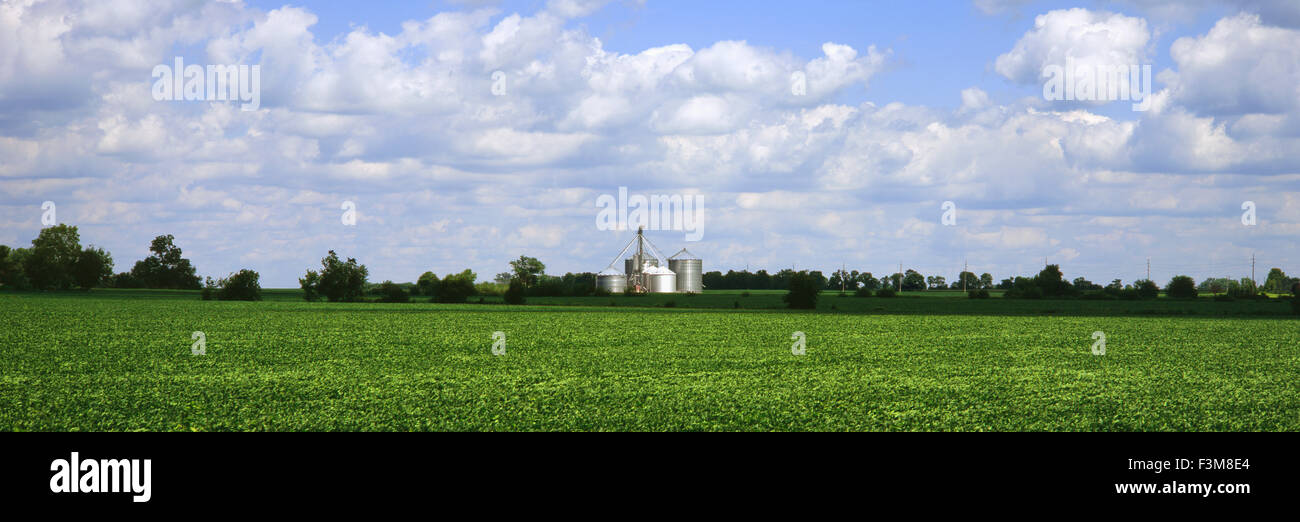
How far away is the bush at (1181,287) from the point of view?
75.8m

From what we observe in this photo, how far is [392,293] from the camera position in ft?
210

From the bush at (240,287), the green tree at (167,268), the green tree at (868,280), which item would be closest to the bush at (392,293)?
the bush at (240,287)

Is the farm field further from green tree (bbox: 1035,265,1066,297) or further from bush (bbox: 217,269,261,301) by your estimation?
green tree (bbox: 1035,265,1066,297)

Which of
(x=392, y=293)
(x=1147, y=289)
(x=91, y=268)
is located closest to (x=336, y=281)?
(x=392, y=293)

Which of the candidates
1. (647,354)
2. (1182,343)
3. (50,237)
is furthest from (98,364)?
(50,237)

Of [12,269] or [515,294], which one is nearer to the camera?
[515,294]

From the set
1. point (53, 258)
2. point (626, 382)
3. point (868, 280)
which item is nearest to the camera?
point (626, 382)

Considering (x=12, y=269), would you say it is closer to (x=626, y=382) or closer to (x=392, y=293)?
(x=392, y=293)

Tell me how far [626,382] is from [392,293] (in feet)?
178

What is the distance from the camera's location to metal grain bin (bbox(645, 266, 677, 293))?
331ft

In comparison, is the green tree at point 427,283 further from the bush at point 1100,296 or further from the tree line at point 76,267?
the bush at point 1100,296

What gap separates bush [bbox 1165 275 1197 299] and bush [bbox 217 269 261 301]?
73.0m

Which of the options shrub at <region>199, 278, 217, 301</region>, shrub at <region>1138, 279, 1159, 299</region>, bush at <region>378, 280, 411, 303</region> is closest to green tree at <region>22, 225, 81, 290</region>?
shrub at <region>199, 278, 217, 301</region>
